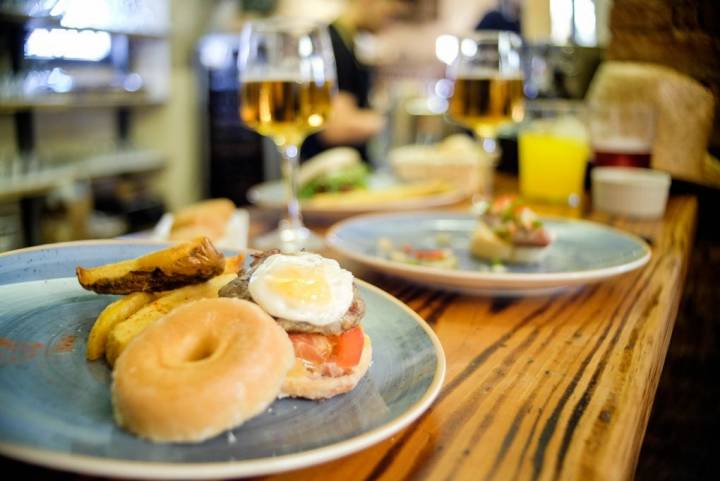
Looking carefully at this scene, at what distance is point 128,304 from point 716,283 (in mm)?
2164

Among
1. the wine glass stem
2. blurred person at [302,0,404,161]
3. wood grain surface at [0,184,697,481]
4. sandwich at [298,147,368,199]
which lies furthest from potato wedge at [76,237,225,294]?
blurred person at [302,0,404,161]

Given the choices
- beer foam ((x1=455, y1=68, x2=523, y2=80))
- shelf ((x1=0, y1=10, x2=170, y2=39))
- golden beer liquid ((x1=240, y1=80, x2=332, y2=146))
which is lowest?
golden beer liquid ((x1=240, y1=80, x2=332, y2=146))

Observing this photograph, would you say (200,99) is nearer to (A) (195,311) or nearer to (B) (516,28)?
(B) (516,28)

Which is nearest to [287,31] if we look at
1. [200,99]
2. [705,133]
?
→ [705,133]

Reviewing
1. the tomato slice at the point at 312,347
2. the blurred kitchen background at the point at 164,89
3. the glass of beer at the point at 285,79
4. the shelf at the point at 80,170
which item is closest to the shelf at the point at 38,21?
the blurred kitchen background at the point at 164,89

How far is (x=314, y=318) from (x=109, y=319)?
237 millimetres

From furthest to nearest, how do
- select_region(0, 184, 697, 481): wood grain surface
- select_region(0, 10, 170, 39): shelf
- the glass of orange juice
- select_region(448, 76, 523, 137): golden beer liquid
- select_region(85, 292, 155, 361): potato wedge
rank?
1. select_region(0, 10, 170, 39): shelf
2. the glass of orange juice
3. select_region(448, 76, 523, 137): golden beer liquid
4. select_region(85, 292, 155, 361): potato wedge
5. select_region(0, 184, 697, 481): wood grain surface

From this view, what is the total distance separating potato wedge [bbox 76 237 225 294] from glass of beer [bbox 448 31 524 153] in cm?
133

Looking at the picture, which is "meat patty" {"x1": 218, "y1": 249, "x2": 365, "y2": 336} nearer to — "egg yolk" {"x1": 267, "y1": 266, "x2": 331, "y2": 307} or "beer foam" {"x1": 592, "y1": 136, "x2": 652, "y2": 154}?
"egg yolk" {"x1": 267, "y1": 266, "x2": 331, "y2": 307}

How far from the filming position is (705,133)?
2.33m

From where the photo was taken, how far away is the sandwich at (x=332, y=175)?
7.02ft

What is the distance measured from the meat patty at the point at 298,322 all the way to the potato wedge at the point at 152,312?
0.06m

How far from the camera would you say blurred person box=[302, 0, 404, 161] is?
4383mm

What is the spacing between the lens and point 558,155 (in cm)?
227
